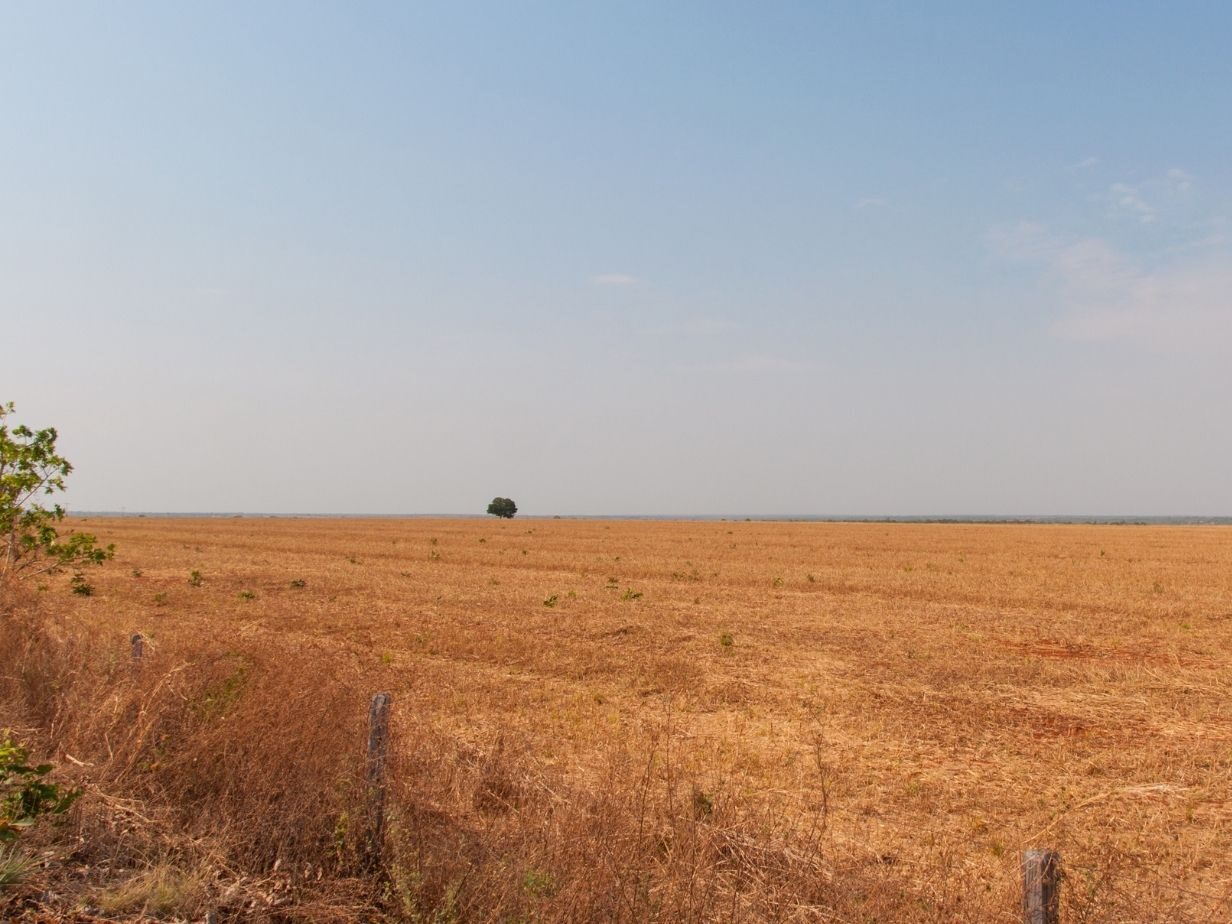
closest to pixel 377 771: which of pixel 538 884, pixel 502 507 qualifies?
pixel 538 884

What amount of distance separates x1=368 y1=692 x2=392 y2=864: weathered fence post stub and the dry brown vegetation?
10cm

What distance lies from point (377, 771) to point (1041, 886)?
409cm

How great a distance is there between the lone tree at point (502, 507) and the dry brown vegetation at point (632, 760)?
4707 inches

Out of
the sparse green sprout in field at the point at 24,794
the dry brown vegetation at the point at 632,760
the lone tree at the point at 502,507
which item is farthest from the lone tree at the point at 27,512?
the lone tree at the point at 502,507

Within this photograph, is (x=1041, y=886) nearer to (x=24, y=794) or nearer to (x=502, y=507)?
(x=24, y=794)

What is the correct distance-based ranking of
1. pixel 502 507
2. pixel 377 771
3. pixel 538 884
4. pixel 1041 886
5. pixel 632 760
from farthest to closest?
pixel 502 507 → pixel 632 760 → pixel 377 771 → pixel 538 884 → pixel 1041 886

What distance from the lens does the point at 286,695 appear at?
6.59 metres

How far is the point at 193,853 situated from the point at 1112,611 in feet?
72.3

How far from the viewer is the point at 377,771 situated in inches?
226

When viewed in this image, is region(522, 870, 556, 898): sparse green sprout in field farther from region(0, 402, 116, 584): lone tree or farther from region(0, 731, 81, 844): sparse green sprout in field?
region(0, 402, 116, 584): lone tree

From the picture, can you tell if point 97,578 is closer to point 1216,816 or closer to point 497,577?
point 497,577

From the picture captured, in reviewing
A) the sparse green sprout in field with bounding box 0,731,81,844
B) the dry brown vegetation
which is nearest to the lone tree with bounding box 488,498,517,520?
the dry brown vegetation

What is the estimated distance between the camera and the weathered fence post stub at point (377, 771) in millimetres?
5484

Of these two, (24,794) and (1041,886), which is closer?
(1041,886)
